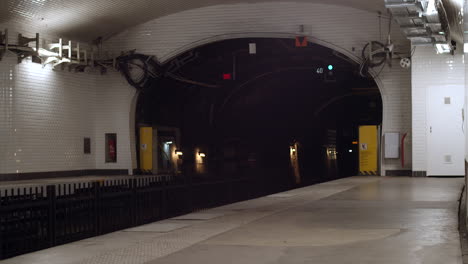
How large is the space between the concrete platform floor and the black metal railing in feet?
5.78

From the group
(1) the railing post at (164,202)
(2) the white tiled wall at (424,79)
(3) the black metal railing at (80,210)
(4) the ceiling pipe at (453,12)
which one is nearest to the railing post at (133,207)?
(3) the black metal railing at (80,210)

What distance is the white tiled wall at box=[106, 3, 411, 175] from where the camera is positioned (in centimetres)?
2023

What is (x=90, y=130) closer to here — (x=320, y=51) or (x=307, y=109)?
(x=320, y=51)

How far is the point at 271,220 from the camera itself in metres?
8.66

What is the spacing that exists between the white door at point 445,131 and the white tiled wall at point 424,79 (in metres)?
0.23

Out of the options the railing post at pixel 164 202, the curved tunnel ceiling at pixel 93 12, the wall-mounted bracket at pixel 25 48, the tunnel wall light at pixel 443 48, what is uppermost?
the curved tunnel ceiling at pixel 93 12

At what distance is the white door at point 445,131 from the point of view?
18125 mm

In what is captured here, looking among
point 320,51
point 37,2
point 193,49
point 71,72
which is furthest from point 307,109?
point 37,2

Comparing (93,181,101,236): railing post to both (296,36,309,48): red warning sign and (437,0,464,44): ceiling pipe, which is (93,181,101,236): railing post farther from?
(296,36,309,48): red warning sign

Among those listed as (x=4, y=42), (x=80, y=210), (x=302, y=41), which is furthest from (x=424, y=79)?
(x=4, y=42)

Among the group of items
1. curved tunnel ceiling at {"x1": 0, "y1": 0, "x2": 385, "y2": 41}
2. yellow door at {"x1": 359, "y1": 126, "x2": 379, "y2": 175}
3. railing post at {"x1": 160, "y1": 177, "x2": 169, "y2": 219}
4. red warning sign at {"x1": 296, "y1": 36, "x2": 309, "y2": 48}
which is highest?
curved tunnel ceiling at {"x1": 0, "y1": 0, "x2": 385, "y2": 41}

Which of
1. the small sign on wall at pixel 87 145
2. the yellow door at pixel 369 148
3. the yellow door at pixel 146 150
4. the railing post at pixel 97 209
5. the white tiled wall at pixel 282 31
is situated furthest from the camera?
the yellow door at pixel 146 150

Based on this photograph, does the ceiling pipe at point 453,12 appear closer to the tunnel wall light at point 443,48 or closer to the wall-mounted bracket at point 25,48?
the tunnel wall light at point 443,48

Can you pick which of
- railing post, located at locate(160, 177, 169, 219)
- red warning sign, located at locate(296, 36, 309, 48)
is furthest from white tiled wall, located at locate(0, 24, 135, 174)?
railing post, located at locate(160, 177, 169, 219)
